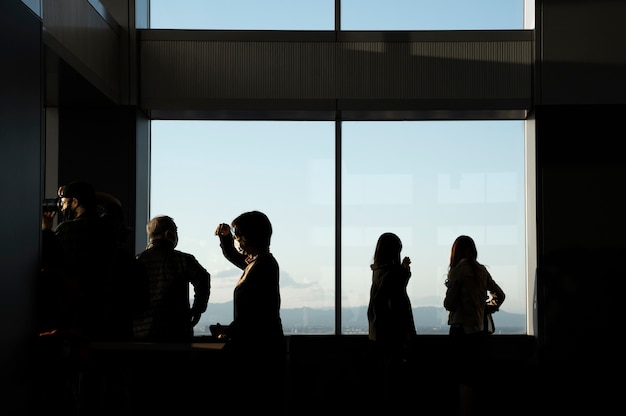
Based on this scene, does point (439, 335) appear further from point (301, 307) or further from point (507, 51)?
point (507, 51)

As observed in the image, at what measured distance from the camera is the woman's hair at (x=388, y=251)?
24.1ft

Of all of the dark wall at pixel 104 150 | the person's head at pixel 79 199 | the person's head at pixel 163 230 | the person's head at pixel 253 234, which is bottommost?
the person's head at pixel 253 234

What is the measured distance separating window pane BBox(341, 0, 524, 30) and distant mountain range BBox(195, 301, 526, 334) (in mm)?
2508

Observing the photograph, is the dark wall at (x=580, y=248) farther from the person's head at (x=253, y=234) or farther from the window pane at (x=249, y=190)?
the person's head at (x=253, y=234)

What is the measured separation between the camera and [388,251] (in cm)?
735

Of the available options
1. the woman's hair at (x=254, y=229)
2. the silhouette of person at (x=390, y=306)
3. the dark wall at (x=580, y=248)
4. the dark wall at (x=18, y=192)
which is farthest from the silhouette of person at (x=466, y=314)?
the dark wall at (x=18, y=192)

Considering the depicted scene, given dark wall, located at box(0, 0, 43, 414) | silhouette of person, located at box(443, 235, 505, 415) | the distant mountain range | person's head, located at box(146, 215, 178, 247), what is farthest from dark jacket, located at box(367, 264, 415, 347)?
dark wall, located at box(0, 0, 43, 414)

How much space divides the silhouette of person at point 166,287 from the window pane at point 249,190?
2.70 m

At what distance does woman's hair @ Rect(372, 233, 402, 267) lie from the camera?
7.35 metres

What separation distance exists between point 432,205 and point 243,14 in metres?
2.39

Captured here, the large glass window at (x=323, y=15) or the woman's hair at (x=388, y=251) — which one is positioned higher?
the large glass window at (x=323, y=15)

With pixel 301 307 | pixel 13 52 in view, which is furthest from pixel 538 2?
pixel 13 52

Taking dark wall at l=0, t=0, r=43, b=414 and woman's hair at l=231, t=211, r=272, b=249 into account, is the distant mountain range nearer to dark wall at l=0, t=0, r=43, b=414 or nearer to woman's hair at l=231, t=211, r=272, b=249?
dark wall at l=0, t=0, r=43, b=414

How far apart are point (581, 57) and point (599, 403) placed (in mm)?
2916
